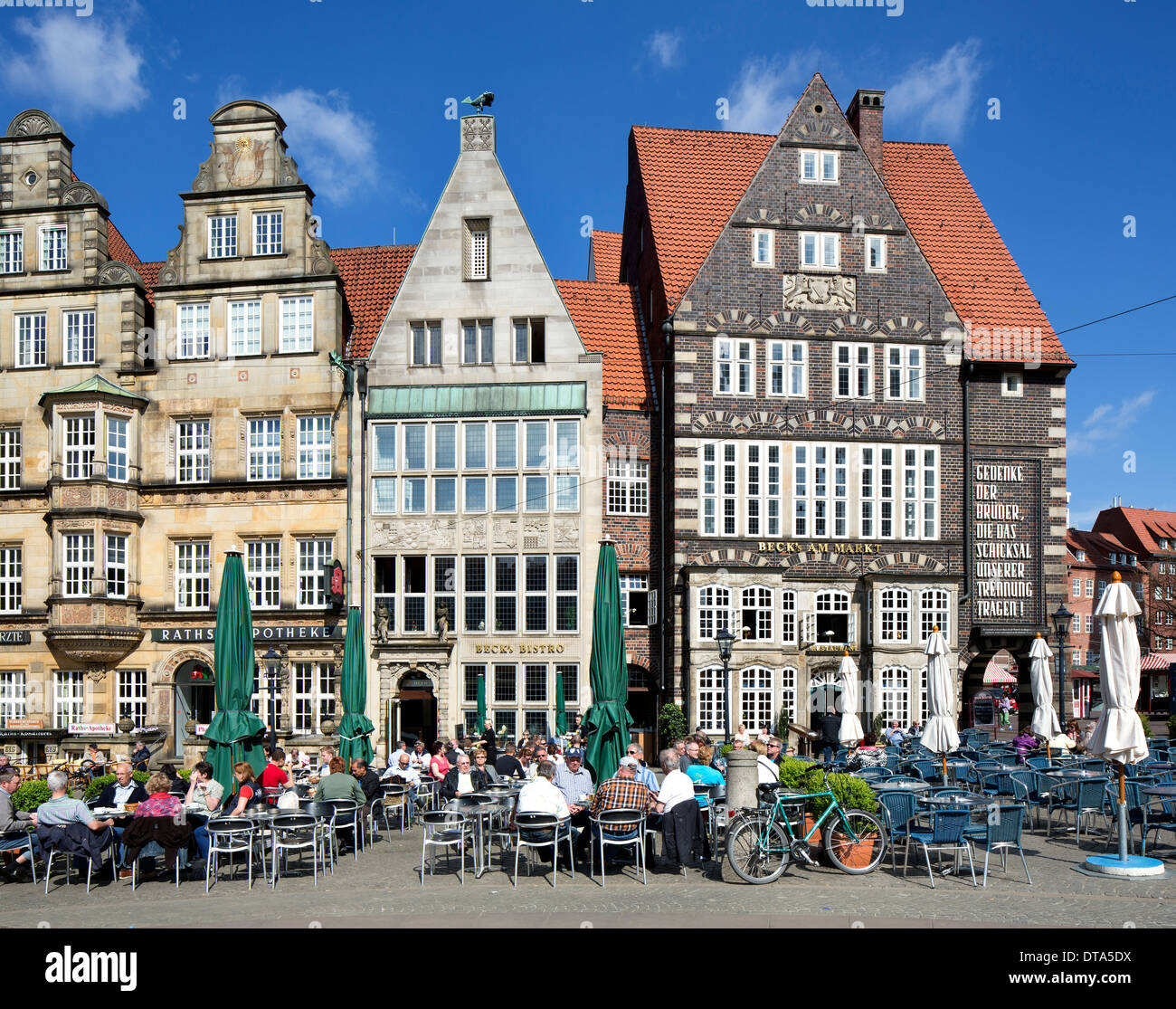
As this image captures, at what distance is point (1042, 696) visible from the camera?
22.1 metres

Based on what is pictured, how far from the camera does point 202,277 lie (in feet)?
104

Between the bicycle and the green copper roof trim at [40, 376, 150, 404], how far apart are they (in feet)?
78.7

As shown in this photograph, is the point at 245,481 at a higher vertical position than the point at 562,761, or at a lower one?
higher

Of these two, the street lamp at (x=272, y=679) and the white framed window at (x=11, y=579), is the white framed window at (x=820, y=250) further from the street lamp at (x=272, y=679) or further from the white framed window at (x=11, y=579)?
the white framed window at (x=11, y=579)

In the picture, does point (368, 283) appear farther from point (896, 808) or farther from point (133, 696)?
point (896, 808)

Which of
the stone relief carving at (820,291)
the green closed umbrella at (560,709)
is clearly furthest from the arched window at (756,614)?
the stone relief carving at (820,291)

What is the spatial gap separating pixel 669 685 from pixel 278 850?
16.9 metres

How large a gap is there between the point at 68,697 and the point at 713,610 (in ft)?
58.2

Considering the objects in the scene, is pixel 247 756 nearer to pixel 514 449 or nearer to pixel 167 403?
pixel 514 449

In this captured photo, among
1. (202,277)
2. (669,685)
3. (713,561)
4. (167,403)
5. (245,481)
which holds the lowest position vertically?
(669,685)

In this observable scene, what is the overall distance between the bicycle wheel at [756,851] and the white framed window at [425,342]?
69.8ft

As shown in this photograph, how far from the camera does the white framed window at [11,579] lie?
3134cm
